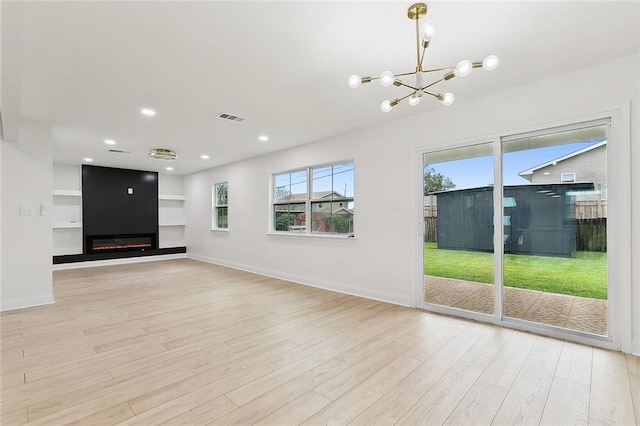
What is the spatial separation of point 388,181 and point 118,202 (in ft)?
24.7

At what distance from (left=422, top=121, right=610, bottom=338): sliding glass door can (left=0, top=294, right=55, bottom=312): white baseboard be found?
531cm

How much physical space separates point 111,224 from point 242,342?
7122 mm

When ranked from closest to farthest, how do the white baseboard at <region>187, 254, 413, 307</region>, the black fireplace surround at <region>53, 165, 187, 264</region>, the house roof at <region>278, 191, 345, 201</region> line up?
the white baseboard at <region>187, 254, 413, 307</region> < the house roof at <region>278, 191, 345, 201</region> < the black fireplace surround at <region>53, 165, 187, 264</region>

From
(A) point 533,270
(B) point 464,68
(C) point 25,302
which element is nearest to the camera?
(B) point 464,68

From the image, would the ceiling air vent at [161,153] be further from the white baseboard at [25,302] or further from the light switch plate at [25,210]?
the white baseboard at [25,302]

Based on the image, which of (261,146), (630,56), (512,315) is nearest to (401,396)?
(512,315)

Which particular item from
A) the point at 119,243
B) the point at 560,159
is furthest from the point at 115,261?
the point at 560,159

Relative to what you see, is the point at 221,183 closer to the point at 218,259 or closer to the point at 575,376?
the point at 218,259

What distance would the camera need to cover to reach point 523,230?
3.33 meters

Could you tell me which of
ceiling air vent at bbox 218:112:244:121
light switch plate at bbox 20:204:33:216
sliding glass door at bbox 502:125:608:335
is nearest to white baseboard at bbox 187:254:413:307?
sliding glass door at bbox 502:125:608:335

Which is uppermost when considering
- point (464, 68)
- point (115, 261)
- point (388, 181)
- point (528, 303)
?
point (464, 68)

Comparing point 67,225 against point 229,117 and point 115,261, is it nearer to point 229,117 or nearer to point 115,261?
point 115,261

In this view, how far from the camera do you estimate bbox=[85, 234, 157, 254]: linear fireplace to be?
772cm

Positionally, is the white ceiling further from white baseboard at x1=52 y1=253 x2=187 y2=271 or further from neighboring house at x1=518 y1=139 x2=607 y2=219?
white baseboard at x1=52 y1=253 x2=187 y2=271
